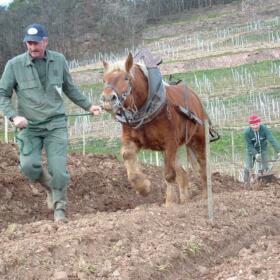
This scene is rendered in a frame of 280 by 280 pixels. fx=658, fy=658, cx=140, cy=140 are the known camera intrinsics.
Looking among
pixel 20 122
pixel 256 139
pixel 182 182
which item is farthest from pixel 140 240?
pixel 256 139

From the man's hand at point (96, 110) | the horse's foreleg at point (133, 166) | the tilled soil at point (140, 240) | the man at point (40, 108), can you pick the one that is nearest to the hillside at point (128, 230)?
the tilled soil at point (140, 240)

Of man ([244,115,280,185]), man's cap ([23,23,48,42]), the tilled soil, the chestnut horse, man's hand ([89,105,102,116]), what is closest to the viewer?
the tilled soil

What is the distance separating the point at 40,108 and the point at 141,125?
134cm

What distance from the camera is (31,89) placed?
667 cm

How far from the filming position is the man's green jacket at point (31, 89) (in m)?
6.66

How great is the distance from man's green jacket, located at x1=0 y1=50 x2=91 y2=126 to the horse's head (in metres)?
0.50

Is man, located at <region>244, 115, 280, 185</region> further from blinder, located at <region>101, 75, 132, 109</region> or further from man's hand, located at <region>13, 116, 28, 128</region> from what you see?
man's hand, located at <region>13, 116, 28, 128</region>

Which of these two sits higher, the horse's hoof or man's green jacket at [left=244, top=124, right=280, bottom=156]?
man's green jacket at [left=244, top=124, right=280, bottom=156]

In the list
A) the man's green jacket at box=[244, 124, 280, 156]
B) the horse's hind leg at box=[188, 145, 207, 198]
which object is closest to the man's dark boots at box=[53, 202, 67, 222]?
the horse's hind leg at box=[188, 145, 207, 198]

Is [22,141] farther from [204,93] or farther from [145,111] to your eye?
[204,93]

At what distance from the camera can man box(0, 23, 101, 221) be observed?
21.9 ft

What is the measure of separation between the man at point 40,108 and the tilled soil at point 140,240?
57 centimetres

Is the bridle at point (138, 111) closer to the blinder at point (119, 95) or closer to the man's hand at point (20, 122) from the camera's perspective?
→ the blinder at point (119, 95)

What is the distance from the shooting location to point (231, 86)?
41.4 meters
